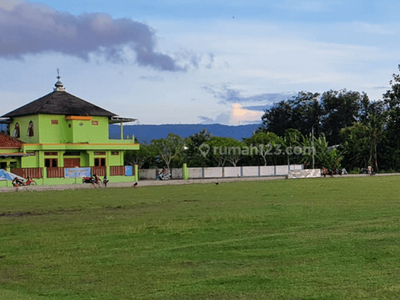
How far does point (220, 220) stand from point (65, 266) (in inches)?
280

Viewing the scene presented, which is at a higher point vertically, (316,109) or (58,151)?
(316,109)

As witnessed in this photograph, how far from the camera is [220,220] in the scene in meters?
17.2

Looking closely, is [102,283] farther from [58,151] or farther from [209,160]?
[209,160]

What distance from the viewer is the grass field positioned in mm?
8750

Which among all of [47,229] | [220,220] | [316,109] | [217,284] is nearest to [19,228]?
[47,229]

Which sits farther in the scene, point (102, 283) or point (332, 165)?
point (332, 165)

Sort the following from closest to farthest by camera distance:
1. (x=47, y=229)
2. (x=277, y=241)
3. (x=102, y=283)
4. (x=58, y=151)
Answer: (x=102, y=283)
(x=277, y=241)
(x=47, y=229)
(x=58, y=151)

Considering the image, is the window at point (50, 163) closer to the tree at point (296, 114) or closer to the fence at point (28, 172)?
the fence at point (28, 172)

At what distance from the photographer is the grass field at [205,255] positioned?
8750 millimetres

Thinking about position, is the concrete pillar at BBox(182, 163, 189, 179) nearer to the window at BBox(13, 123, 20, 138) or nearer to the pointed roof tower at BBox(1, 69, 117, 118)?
the pointed roof tower at BBox(1, 69, 117, 118)

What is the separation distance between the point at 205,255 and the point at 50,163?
1769 inches

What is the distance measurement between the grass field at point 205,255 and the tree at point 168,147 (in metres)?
48.4

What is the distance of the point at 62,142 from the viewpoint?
55938mm

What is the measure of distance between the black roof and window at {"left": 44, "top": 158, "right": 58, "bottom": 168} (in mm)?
4599
